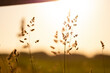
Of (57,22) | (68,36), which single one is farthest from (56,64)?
(57,22)

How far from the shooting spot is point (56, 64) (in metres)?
1.53

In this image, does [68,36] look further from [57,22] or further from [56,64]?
[56,64]

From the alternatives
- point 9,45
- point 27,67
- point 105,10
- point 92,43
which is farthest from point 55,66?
point 105,10

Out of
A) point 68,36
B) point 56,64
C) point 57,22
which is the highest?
point 57,22

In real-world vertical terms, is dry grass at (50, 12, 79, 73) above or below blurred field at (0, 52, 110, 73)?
above

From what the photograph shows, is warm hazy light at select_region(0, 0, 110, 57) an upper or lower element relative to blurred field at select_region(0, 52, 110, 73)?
upper

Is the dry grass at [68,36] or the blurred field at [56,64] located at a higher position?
the dry grass at [68,36]

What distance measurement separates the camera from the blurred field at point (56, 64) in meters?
1.42

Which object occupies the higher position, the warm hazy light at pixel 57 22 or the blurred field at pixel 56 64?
the warm hazy light at pixel 57 22

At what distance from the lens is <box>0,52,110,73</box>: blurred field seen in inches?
56.0

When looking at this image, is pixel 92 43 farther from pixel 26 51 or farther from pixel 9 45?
pixel 9 45

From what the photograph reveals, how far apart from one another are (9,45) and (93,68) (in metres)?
1.03

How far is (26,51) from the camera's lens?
5.41ft

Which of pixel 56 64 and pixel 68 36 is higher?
pixel 68 36
